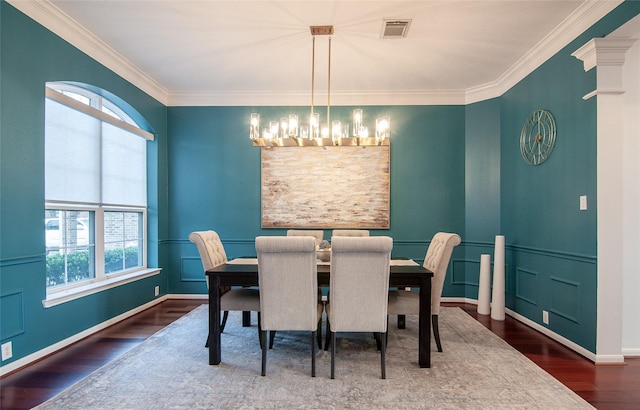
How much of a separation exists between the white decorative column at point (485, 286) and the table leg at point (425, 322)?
1862 mm

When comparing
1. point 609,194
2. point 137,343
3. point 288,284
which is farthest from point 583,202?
point 137,343

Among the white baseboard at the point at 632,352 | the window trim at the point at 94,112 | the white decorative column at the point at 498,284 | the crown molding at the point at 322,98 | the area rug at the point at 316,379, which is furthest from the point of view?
the crown molding at the point at 322,98

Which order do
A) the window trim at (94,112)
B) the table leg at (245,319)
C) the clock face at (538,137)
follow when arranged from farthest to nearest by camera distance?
the table leg at (245,319) < the clock face at (538,137) < the window trim at (94,112)

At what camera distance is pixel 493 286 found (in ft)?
12.8

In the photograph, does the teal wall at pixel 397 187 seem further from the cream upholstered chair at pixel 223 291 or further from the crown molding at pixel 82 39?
the cream upholstered chair at pixel 223 291

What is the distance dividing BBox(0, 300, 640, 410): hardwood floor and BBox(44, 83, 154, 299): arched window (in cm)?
55

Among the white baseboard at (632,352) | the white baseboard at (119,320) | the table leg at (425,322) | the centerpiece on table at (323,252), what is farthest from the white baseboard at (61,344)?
the white baseboard at (632,352)

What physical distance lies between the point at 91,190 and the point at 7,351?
1583 millimetres

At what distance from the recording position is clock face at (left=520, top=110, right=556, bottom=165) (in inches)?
127

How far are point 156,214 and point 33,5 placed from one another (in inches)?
98.1

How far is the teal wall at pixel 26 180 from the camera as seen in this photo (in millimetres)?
2398

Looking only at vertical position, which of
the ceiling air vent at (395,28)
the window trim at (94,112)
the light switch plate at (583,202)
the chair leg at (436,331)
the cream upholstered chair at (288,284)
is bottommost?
the chair leg at (436,331)

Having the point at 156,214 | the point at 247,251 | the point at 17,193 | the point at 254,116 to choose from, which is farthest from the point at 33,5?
the point at 247,251

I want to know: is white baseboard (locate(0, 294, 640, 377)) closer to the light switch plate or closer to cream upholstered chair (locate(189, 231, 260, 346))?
the light switch plate
